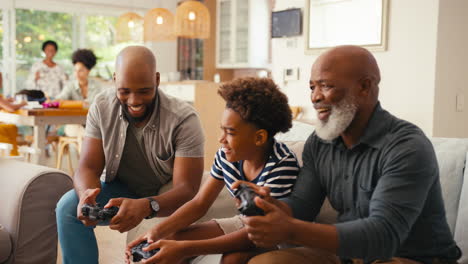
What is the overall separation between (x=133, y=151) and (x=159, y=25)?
12.2ft

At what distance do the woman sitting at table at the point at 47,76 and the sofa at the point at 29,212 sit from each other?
4.53m

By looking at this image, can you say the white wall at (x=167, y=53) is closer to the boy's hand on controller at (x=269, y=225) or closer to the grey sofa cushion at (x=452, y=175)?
the grey sofa cushion at (x=452, y=175)

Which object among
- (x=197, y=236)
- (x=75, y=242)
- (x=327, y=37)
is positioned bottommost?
(x=75, y=242)

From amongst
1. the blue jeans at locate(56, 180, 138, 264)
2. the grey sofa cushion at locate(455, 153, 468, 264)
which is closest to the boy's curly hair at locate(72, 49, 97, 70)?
the blue jeans at locate(56, 180, 138, 264)

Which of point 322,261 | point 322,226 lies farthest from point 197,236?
point 322,226

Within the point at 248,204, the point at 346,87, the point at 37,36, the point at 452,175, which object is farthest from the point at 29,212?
the point at 37,36

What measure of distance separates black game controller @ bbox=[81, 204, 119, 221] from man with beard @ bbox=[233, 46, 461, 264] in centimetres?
60

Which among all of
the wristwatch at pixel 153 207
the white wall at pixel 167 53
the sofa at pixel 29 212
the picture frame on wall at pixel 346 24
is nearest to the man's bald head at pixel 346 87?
the wristwatch at pixel 153 207

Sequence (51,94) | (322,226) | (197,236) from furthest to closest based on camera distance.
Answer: (51,94), (197,236), (322,226)

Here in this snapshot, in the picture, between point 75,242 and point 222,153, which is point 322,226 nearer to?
point 222,153

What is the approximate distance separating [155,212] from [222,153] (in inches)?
14.4

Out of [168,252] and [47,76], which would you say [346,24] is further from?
[47,76]

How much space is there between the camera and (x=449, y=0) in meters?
3.27

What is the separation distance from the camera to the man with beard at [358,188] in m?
1.12
